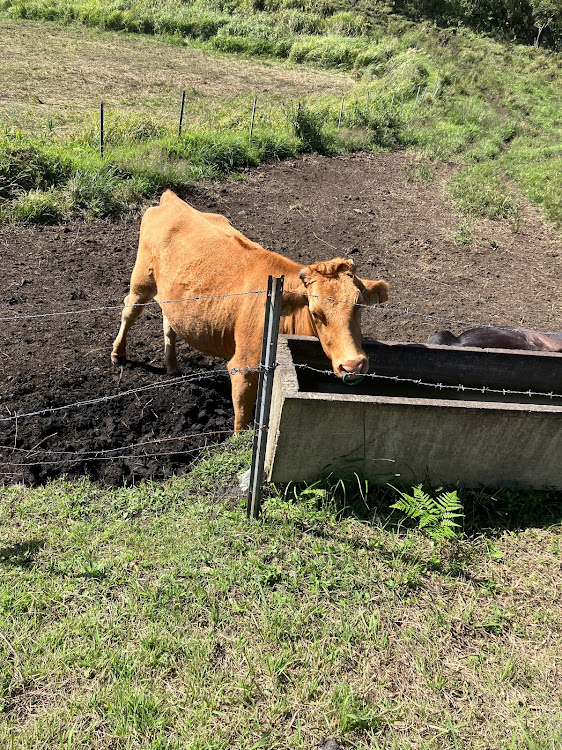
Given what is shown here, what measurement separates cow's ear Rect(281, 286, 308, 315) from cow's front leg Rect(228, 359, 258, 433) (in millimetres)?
563

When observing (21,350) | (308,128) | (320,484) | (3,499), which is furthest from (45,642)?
(308,128)

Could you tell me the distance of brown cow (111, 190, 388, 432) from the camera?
3.98 meters

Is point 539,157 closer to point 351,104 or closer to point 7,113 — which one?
point 351,104

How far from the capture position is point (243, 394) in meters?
4.43

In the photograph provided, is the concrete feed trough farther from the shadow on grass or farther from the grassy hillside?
the grassy hillside

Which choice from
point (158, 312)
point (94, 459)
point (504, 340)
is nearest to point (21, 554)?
point (94, 459)

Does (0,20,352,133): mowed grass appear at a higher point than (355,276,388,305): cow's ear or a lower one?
higher

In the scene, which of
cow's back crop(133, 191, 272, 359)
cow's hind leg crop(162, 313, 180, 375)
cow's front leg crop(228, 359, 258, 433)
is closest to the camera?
cow's front leg crop(228, 359, 258, 433)

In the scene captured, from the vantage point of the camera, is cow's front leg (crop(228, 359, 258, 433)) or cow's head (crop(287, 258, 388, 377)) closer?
cow's head (crop(287, 258, 388, 377))

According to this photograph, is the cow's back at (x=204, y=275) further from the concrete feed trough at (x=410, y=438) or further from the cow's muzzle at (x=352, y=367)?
the cow's muzzle at (x=352, y=367)

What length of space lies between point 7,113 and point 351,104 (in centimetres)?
1101

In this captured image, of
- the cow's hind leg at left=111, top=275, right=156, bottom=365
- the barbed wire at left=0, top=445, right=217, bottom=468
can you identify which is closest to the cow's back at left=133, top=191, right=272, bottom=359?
the cow's hind leg at left=111, top=275, right=156, bottom=365

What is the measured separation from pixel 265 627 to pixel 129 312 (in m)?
3.66

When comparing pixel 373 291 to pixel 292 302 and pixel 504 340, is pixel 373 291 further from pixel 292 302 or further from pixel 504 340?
pixel 504 340
